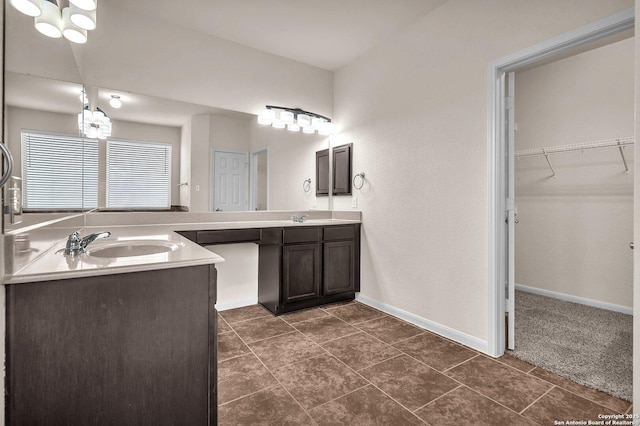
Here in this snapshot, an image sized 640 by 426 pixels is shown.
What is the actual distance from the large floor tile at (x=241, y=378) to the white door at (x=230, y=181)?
1.44 m

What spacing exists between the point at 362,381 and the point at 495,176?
1.58m

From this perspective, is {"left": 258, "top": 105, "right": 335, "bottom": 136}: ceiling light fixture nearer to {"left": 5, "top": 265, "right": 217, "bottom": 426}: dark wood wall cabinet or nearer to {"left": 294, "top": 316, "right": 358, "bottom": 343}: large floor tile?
{"left": 294, "top": 316, "right": 358, "bottom": 343}: large floor tile

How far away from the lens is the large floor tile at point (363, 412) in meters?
1.50

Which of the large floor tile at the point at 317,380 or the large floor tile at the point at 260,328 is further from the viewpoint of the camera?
the large floor tile at the point at 260,328

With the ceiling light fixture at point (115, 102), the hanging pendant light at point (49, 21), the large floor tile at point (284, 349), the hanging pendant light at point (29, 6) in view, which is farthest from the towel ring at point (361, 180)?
the hanging pendant light at point (29, 6)

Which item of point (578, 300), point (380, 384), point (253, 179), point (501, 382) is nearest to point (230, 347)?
point (380, 384)

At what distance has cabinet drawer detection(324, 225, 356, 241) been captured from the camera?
3.16m

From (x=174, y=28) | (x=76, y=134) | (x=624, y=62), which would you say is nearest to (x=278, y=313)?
(x=76, y=134)

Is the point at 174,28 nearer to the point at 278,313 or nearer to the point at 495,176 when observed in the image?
the point at 278,313

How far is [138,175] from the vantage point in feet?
8.36

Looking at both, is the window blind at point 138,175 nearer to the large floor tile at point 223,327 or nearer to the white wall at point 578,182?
the large floor tile at point 223,327

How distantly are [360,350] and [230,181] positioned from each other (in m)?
1.90

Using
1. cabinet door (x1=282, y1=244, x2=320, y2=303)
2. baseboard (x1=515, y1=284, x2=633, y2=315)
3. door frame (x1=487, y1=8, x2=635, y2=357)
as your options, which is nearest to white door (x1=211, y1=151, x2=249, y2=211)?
cabinet door (x1=282, y1=244, x2=320, y2=303)

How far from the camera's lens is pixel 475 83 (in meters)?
2.29
